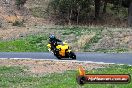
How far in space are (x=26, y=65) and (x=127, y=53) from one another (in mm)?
9276

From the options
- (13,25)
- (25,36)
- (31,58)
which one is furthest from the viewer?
(13,25)

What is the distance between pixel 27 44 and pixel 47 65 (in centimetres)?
1096

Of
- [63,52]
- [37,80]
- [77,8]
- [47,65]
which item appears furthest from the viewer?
[77,8]

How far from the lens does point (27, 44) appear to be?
3459 centimetres

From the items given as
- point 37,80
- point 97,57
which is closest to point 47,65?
point 97,57

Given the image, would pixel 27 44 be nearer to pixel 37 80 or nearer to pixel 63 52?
pixel 63 52

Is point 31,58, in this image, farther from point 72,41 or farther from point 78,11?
point 78,11

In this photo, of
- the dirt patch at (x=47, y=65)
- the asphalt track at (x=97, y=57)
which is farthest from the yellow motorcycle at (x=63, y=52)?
the dirt patch at (x=47, y=65)

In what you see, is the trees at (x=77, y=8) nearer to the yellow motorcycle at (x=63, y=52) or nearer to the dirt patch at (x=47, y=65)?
the yellow motorcycle at (x=63, y=52)

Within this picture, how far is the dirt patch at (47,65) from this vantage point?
22016mm

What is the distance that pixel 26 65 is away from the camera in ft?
78.6

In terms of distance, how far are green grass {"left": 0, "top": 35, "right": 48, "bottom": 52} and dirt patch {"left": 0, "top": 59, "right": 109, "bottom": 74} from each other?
6904 mm

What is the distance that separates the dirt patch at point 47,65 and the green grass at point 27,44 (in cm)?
690

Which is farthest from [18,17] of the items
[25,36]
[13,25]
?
[25,36]
